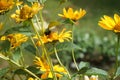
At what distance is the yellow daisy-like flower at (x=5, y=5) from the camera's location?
3.43 ft

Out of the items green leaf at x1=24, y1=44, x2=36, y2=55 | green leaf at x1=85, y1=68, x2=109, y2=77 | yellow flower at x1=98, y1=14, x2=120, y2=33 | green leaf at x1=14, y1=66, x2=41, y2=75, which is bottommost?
green leaf at x1=85, y1=68, x2=109, y2=77

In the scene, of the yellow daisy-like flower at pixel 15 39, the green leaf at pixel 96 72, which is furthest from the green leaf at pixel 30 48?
the green leaf at pixel 96 72

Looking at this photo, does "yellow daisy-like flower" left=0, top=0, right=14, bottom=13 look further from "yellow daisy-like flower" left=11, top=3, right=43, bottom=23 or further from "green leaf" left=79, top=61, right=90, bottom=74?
"green leaf" left=79, top=61, right=90, bottom=74

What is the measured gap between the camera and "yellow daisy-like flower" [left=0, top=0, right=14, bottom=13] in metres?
1.04

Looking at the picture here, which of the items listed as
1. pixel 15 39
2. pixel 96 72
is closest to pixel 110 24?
pixel 96 72

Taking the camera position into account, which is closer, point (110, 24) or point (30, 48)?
point (110, 24)

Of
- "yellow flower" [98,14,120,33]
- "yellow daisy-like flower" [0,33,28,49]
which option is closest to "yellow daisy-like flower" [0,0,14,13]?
"yellow daisy-like flower" [0,33,28,49]

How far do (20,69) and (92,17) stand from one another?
163 inches

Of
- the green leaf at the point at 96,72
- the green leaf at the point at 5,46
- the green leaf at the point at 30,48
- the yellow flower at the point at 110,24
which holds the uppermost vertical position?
the yellow flower at the point at 110,24

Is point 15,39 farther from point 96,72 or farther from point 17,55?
point 96,72

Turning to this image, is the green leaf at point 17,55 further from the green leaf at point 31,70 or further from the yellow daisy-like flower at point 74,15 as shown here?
the yellow daisy-like flower at point 74,15

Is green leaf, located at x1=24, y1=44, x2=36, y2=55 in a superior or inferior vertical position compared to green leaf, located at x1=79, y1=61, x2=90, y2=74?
superior

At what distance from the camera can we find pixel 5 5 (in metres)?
1.06

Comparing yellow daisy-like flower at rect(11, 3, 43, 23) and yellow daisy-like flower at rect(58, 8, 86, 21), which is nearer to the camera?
yellow daisy-like flower at rect(11, 3, 43, 23)
